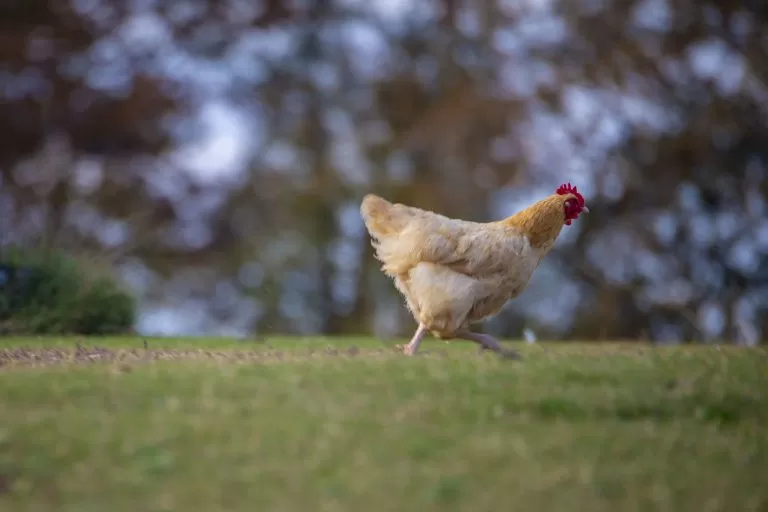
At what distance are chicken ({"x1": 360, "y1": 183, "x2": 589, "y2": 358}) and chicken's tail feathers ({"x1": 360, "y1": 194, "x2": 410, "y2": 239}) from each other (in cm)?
1

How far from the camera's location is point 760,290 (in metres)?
23.1

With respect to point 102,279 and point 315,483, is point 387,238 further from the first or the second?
point 102,279

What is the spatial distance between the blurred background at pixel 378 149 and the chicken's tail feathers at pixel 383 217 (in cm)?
1203

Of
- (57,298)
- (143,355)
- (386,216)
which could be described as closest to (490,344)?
(386,216)

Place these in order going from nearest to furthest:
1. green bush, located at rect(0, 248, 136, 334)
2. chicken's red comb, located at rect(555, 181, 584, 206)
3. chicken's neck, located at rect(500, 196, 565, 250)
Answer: chicken's neck, located at rect(500, 196, 565, 250) → chicken's red comb, located at rect(555, 181, 584, 206) → green bush, located at rect(0, 248, 136, 334)

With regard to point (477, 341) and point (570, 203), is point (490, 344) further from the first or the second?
point (570, 203)

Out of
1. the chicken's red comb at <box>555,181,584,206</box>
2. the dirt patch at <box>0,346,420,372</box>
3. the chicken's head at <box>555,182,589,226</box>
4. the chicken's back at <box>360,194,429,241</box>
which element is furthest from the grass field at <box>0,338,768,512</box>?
the chicken's red comb at <box>555,181,584,206</box>

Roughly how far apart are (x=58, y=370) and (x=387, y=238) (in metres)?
3.72

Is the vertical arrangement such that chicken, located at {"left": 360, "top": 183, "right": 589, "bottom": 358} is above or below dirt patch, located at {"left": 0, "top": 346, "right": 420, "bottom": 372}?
above

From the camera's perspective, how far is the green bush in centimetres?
1625

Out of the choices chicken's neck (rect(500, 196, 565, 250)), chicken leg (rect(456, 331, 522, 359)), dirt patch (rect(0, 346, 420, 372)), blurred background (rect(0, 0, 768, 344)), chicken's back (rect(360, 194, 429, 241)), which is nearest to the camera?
chicken leg (rect(456, 331, 522, 359))

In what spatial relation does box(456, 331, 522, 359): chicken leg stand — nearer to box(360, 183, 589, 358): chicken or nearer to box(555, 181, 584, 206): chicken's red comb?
box(360, 183, 589, 358): chicken

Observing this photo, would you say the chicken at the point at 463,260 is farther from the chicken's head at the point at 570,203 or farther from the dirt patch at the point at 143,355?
the dirt patch at the point at 143,355

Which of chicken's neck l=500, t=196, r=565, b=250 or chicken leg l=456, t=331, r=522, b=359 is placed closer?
chicken leg l=456, t=331, r=522, b=359
